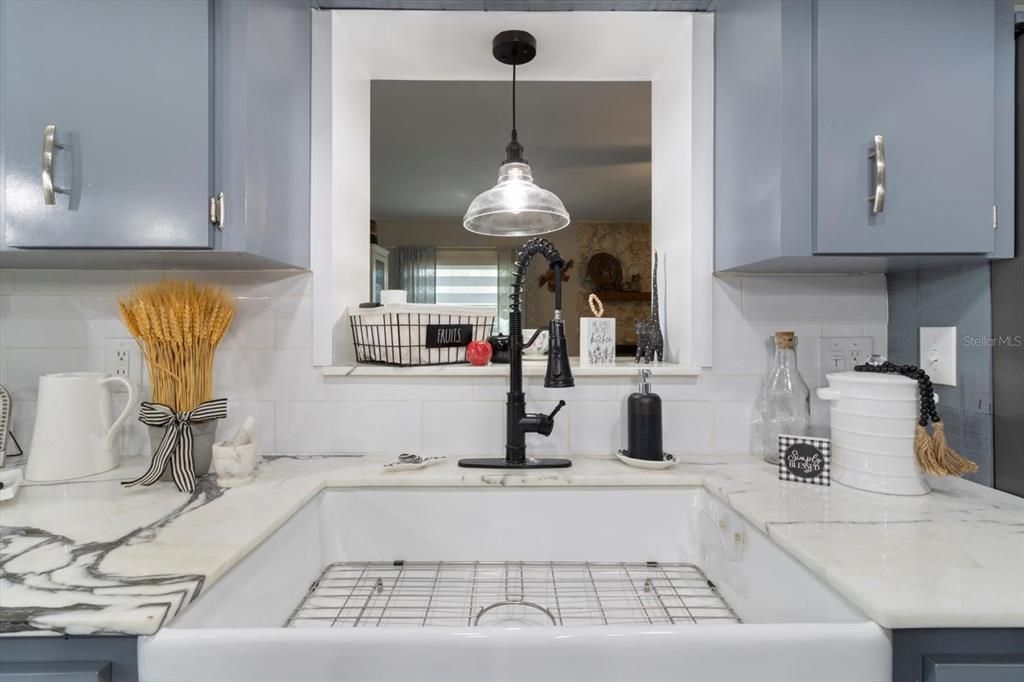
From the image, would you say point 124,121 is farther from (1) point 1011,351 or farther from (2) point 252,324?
(1) point 1011,351

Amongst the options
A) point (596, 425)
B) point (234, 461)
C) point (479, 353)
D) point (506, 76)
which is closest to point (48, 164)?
point (234, 461)

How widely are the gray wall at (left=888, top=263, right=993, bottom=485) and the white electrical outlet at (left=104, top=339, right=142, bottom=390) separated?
1.89 metres

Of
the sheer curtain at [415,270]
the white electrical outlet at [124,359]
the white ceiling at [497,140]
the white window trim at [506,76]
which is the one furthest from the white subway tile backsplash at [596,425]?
the sheer curtain at [415,270]

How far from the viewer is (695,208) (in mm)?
1239

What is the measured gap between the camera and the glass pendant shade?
1.27 m

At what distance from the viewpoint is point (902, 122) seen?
0.92 m

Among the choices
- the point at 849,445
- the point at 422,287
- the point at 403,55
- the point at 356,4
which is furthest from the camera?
the point at 422,287

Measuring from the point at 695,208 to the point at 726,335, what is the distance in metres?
0.33

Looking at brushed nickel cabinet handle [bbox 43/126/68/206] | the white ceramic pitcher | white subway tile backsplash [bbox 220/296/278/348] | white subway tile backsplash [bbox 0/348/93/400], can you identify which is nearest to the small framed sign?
white subway tile backsplash [bbox 220/296/278/348]

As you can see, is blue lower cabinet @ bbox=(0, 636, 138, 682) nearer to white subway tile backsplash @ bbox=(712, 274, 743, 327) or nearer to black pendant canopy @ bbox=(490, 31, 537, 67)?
white subway tile backsplash @ bbox=(712, 274, 743, 327)

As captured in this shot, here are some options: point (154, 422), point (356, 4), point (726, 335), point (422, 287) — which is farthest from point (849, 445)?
point (422, 287)

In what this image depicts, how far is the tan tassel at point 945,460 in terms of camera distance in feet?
2.94

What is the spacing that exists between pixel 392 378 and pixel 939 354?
1.27m

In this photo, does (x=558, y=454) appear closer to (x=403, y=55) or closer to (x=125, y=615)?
(x=125, y=615)
